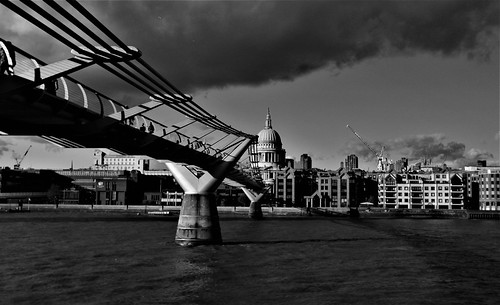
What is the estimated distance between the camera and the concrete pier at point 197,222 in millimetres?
45938

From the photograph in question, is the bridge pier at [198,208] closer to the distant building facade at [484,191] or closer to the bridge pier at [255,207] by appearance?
the bridge pier at [255,207]

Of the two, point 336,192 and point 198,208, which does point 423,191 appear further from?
point 198,208

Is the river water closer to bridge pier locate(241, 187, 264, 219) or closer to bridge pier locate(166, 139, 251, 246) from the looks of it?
bridge pier locate(166, 139, 251, 246)

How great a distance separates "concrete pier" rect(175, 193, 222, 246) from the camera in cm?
4594

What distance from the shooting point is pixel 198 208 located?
1811 inches

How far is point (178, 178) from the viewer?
46531 mm

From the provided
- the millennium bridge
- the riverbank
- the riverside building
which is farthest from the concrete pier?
the riverside building

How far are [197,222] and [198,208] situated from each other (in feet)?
3.93

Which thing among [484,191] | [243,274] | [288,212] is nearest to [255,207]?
[288,212]

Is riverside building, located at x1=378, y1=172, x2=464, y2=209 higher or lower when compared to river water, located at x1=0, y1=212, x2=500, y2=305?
higher

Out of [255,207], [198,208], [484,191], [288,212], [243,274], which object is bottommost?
[288,212]

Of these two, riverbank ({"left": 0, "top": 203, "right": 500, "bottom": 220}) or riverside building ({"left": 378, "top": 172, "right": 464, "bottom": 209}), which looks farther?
riverside building ({"left": 378, "top": 172, "right": 464, "bottom": 209})

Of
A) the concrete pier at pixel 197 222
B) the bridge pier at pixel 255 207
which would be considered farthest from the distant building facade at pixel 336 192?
the concrete pier at pixel 197 222

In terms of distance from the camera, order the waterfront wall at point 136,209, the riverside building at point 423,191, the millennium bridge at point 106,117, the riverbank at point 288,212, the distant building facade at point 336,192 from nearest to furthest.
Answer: the millennium bridge at point 106,117 → the riverbank at point 288,212 → the waterfront wall at point 136,209 → the riverside building at point 423,191 → the distant building facade at point 336,192
